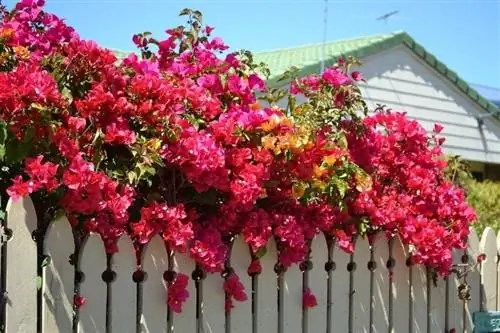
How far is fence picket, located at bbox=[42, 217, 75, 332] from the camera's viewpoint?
2.81 meters

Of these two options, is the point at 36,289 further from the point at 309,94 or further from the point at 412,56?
the point at 412,56

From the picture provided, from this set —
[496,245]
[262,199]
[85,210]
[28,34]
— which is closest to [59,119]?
[85,210]

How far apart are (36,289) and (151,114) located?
81cm

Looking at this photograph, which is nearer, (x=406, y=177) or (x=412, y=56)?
(x=406, y=177)

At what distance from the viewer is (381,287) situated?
4.16m

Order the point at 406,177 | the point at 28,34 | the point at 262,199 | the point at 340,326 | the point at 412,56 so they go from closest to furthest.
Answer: the point at 28,34, the point at 262,199, the point at 340,326, the point at 406,177, the point at 412,56

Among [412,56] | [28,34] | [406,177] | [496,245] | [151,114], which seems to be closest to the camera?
[151,114]

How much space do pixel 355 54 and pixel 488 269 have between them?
6.17m

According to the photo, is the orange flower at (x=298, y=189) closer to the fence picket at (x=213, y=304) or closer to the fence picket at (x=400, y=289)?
the fence picket at (x=213, y=304)

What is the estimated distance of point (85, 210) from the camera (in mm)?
2773

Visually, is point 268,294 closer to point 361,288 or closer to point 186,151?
point 361,288

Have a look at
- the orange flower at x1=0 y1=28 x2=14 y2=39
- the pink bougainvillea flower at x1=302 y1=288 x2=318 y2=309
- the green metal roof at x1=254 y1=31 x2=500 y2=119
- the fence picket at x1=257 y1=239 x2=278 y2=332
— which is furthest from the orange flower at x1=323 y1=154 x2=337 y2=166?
the green metal roof at x1=254 y1=31 x2=500 y2=119

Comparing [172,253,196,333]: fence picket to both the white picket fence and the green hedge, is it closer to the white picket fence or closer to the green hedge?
the white picket fence

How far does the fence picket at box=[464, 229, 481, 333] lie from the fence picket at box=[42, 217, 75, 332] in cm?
275
